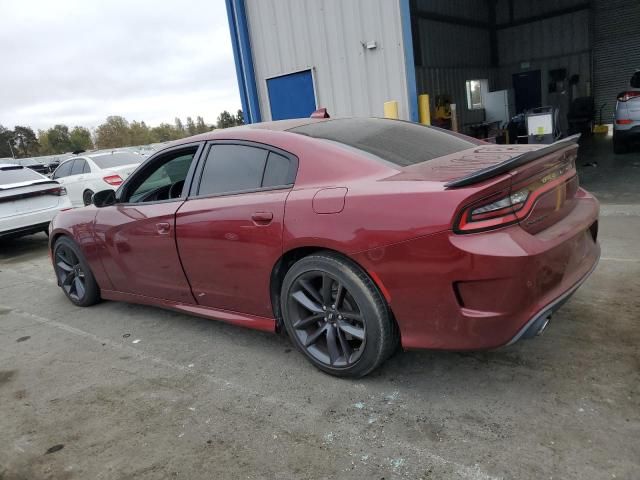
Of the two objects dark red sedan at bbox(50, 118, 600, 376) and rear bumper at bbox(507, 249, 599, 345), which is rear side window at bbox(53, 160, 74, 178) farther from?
rear bumper at bbox(507, 249, 599, 345)

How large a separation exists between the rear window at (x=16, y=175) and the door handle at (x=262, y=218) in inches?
264

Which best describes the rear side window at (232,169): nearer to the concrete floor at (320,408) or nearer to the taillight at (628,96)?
the concrete floor at (320,408)

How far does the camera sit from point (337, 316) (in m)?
2.77

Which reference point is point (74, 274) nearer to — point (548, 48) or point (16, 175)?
point (16, 175)

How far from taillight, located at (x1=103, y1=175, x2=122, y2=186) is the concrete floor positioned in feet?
22.3

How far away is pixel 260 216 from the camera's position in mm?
2906

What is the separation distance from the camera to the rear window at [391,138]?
9.44 feet

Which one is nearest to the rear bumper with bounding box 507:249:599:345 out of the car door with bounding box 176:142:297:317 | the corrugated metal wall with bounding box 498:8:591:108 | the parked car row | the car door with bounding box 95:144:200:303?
the car door with bounding box 176:142:297:317

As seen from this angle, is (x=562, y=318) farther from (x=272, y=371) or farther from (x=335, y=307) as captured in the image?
(x=272, y=371)

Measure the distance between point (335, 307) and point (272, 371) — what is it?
66 cm

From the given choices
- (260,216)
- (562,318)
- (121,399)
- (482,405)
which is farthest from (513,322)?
(121,399)

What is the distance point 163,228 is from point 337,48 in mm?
6358

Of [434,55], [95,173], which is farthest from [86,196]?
[434,55]

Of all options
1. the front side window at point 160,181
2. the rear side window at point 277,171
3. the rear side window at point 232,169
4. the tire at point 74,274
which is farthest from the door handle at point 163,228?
the tire at point 74,274
